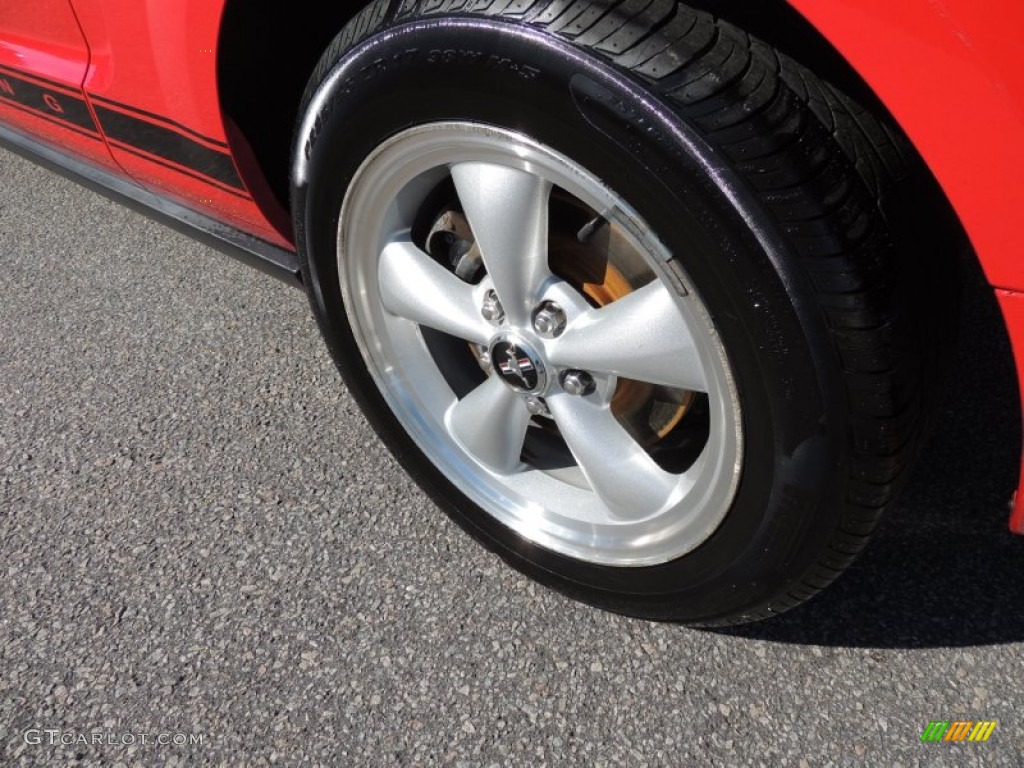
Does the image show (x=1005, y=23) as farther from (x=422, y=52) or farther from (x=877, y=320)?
(x=422, y=52)

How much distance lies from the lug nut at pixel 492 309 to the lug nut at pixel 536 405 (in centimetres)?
14

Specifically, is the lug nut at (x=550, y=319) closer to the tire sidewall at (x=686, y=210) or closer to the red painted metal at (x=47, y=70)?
the tire sidewall at (x=686, y=210)

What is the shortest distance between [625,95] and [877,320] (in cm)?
37

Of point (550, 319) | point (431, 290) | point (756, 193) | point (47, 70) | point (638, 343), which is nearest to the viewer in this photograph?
point (756, 193)

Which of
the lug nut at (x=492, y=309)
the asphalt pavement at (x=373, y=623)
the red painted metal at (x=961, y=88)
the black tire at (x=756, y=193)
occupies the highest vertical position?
the red painted metal at (x=961, y=88)

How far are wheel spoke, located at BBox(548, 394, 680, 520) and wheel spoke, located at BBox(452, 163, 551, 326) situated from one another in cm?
17

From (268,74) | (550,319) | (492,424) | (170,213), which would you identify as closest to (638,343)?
(550,319)

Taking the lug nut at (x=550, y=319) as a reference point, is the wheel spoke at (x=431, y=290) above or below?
below

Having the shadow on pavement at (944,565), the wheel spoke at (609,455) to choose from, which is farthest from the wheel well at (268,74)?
the shadow on pavement at (944,565)

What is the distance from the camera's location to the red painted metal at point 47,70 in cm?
176

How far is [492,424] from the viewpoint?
151 cm

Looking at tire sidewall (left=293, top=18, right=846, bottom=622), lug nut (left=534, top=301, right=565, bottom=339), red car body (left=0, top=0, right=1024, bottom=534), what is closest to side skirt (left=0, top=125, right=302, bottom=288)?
red car body (left=0, top=0, right=1024, bottom=534)

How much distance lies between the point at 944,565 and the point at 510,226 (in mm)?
981

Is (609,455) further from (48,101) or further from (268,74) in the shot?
(48,101)
